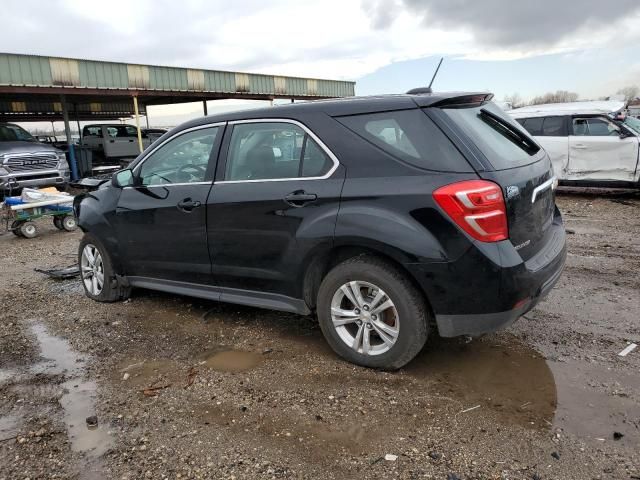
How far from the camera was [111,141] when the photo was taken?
62.8ft

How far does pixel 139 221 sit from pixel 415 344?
2.67 metres

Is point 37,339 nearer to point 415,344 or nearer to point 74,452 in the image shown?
point 74,452

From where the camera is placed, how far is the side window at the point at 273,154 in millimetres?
3473

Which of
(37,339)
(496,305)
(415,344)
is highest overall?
(496,305)

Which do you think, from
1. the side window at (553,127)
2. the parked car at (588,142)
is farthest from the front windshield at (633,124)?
the side window at (553,127)

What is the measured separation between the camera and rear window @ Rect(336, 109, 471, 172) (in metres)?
3.01

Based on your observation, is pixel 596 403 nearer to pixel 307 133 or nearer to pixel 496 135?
pixel 496 135

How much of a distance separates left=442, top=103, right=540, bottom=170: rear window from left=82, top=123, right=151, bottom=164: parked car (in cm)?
1816

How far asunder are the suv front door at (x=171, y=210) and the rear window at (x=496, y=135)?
1884 millimetres

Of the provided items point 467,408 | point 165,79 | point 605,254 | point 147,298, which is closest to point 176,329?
point 147,298

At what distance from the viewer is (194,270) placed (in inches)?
165

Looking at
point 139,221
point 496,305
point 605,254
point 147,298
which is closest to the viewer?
point 496,305

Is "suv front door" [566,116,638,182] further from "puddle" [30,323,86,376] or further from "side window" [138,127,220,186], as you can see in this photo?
"puddle" [30,323,86,376]

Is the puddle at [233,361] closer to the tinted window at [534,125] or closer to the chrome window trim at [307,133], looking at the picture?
the chrome window trim at [307,133]
